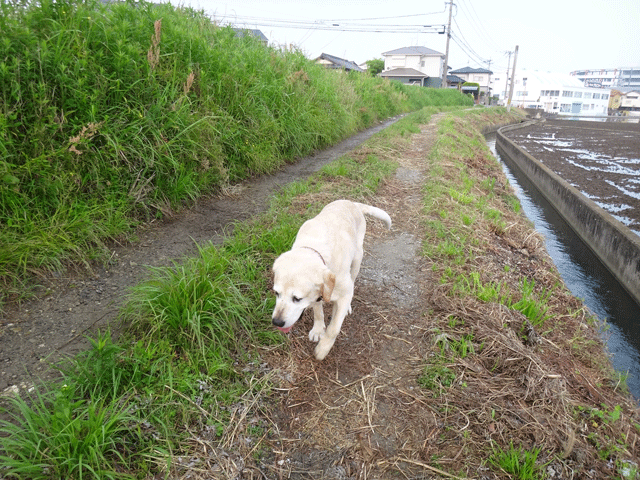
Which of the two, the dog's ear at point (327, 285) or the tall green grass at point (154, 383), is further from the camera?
the dog's ear at point (327, 285)

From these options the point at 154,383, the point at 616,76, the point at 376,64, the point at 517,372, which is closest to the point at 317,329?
the point at 154,383

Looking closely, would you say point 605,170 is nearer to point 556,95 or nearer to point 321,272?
point 321,272

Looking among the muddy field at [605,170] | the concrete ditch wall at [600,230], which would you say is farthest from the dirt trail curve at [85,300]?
the muddy field at [605,170]

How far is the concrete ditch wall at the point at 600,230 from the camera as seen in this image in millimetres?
5355

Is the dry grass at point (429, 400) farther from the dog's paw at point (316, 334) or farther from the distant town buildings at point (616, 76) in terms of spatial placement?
the distant town buildings at point (616, 76)

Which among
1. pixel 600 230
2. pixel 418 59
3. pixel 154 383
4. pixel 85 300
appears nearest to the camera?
pixel 154 383

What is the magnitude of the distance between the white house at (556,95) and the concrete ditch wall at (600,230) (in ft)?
301

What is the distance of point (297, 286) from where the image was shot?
94.0 inches

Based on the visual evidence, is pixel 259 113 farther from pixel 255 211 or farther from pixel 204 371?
pixel 204 371

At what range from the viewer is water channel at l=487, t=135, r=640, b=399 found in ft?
13.9

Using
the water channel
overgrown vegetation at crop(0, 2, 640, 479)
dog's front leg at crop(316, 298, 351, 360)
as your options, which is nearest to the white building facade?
the water channel

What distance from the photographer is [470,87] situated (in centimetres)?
6188

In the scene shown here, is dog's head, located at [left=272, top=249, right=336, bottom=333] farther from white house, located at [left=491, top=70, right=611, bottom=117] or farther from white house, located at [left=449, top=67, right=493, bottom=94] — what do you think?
white house, located at [left=491, top=70, right=611, bottom=117]

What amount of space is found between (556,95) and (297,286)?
109 m
